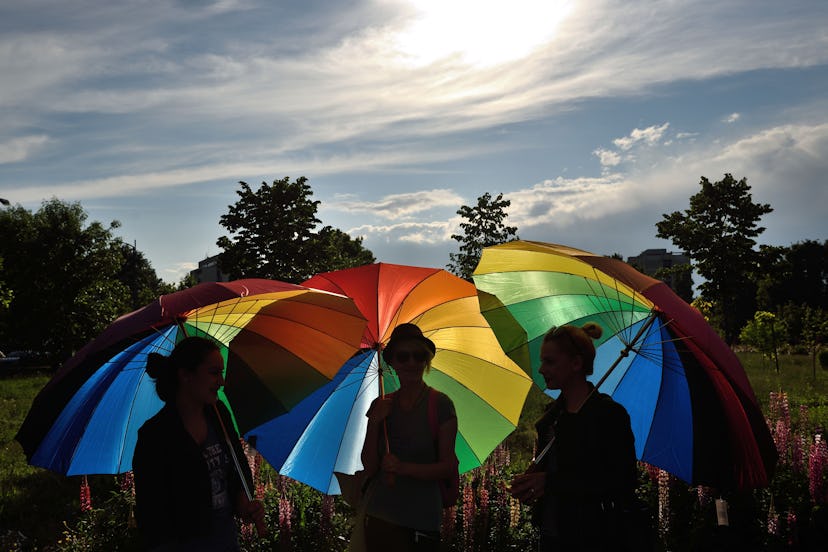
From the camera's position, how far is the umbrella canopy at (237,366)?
4.71 m

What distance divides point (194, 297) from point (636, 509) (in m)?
2.71

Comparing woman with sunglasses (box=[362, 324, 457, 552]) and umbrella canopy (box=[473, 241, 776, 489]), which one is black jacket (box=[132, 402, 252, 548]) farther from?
umbrella canopy (box=[473, 241, 776, 489])

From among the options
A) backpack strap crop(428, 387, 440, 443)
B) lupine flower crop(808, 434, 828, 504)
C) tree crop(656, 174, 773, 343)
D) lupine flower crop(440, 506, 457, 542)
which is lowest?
lupine flower crop(440, 506, 457, 542)

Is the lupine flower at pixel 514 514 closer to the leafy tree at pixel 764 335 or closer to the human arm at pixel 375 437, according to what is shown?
the human arm at pixel 375 437

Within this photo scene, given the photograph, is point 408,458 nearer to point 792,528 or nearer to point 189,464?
point 189,464

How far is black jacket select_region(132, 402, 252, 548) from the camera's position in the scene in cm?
348

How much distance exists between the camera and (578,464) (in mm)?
3705

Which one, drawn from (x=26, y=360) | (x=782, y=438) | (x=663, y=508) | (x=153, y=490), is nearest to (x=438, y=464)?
(x=153, y=490)

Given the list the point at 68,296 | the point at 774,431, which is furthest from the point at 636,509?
the point at 68,296

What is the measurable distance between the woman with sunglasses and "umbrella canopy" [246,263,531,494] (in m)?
1.19

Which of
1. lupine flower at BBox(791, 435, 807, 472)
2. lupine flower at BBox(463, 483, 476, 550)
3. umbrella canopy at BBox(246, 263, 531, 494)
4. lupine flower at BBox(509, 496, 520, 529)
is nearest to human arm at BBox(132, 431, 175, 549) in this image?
umbrella canopy at BBox(246, 263, 531, 494)

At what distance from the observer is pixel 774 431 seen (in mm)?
9102

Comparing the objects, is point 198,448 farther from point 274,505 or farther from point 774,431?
point 774,431

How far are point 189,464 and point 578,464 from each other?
1.92 metres
